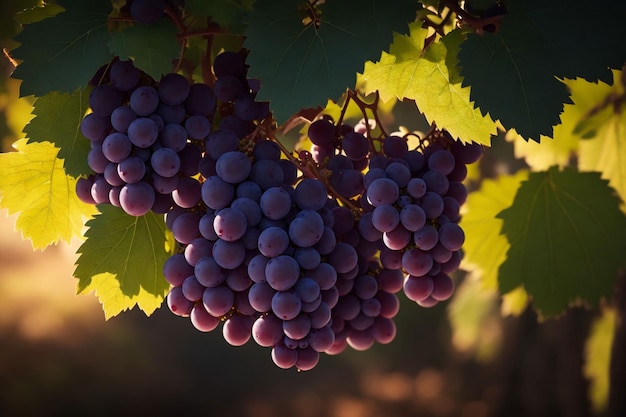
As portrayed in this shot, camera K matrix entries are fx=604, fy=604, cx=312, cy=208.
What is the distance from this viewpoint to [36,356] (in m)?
3.71

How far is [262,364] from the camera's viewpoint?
204 inches

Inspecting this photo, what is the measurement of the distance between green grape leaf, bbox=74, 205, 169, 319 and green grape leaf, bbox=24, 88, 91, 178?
79mm

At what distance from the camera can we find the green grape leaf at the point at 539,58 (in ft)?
2.27

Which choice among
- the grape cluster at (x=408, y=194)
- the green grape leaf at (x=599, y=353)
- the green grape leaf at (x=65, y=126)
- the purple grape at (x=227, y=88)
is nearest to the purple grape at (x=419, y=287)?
the grape cluster at (x=408, y=194)

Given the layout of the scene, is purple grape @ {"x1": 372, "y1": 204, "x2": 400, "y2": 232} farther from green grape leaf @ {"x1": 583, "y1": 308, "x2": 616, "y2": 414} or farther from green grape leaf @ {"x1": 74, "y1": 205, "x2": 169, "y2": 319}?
green grape leaf @ {"x1": 583, "y1": 308, "x2": 616, "y2": 414}

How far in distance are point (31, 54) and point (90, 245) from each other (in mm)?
247

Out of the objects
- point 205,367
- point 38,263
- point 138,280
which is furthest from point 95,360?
point 138,280

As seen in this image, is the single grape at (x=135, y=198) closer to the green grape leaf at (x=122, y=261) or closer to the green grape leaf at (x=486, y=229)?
the green grape leaf at (x=122, y=261)

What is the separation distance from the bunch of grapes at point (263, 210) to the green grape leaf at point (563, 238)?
1.16 feet

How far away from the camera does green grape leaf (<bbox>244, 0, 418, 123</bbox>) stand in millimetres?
650

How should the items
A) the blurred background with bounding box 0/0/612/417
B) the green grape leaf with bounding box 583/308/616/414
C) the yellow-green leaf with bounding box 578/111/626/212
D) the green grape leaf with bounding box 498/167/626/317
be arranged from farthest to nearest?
the blurred background with bounding box 0/0/612/417 < the green grape leaf with bounding box 583/308/616/414 < the yellow-green leaf with bounding box 578/111/626/212 < the green grape leaf with bounding box 498/167/626/317

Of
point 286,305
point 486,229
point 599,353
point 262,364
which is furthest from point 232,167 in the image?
point 262,364

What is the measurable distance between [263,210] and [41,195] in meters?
0.37

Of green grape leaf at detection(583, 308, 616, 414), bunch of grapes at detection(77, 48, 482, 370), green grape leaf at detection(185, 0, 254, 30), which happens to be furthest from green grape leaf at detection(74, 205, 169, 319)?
green grape leaf at detection(583, 308, 616, 414)
